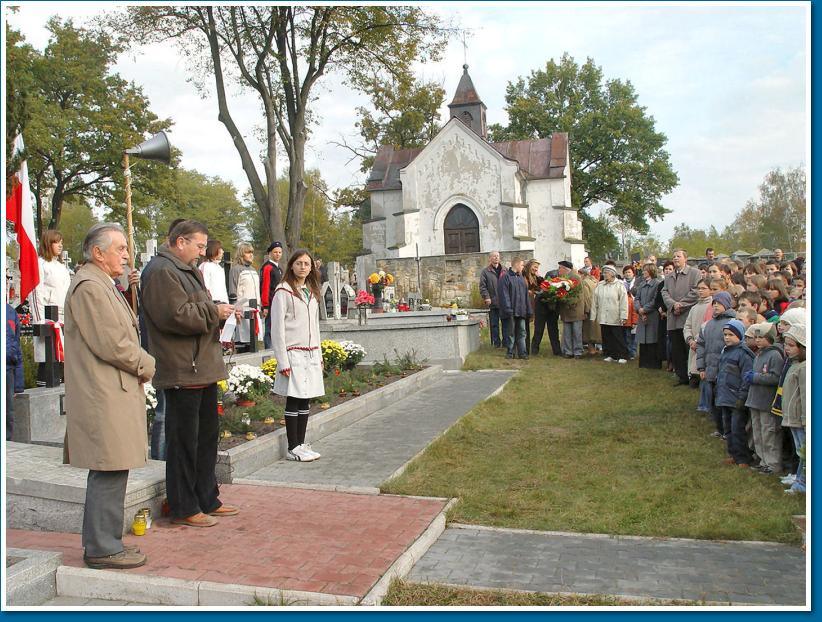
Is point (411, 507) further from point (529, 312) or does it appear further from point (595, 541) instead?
point (529, 312)

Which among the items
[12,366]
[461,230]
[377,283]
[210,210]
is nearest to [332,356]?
[12,366]

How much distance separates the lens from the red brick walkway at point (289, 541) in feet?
14.7

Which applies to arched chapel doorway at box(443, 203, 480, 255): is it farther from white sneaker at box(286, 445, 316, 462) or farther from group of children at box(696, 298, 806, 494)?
white sneaker at box(286, 445, 316, 462)

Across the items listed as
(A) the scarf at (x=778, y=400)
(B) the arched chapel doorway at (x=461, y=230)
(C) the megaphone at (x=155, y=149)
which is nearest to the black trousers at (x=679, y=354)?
(A) the scarf at (x=778, y=400)

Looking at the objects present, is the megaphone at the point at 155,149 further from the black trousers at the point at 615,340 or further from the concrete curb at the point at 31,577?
the black trousers at the point at 615,340

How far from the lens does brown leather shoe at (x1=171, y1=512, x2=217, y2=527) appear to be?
17.8 ft

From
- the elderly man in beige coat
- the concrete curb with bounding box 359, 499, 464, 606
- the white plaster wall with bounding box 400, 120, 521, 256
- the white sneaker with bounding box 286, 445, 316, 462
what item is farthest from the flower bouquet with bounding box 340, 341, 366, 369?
the white plaster wall with bounding box 400, 120, 521, 256

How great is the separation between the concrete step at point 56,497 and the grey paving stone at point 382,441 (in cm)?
137

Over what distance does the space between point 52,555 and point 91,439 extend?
749mm

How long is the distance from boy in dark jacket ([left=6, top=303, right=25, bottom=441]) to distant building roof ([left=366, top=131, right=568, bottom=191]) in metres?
36.0

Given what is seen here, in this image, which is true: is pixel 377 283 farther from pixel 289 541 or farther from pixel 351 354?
pixel 289 541

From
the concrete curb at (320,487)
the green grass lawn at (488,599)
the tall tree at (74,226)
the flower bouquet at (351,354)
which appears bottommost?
the green grass lawn at (488,599)

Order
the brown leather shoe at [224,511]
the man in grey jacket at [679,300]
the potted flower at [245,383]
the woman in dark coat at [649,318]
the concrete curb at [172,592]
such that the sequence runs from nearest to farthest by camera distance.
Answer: the concrete curb at [172,592]
the brown leather shoe at [224,511]
the potted flower at [245,383]
the man in grey jacket at [679,300]
the woman in dark coat at [649,318]

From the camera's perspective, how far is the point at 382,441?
8445 mm
